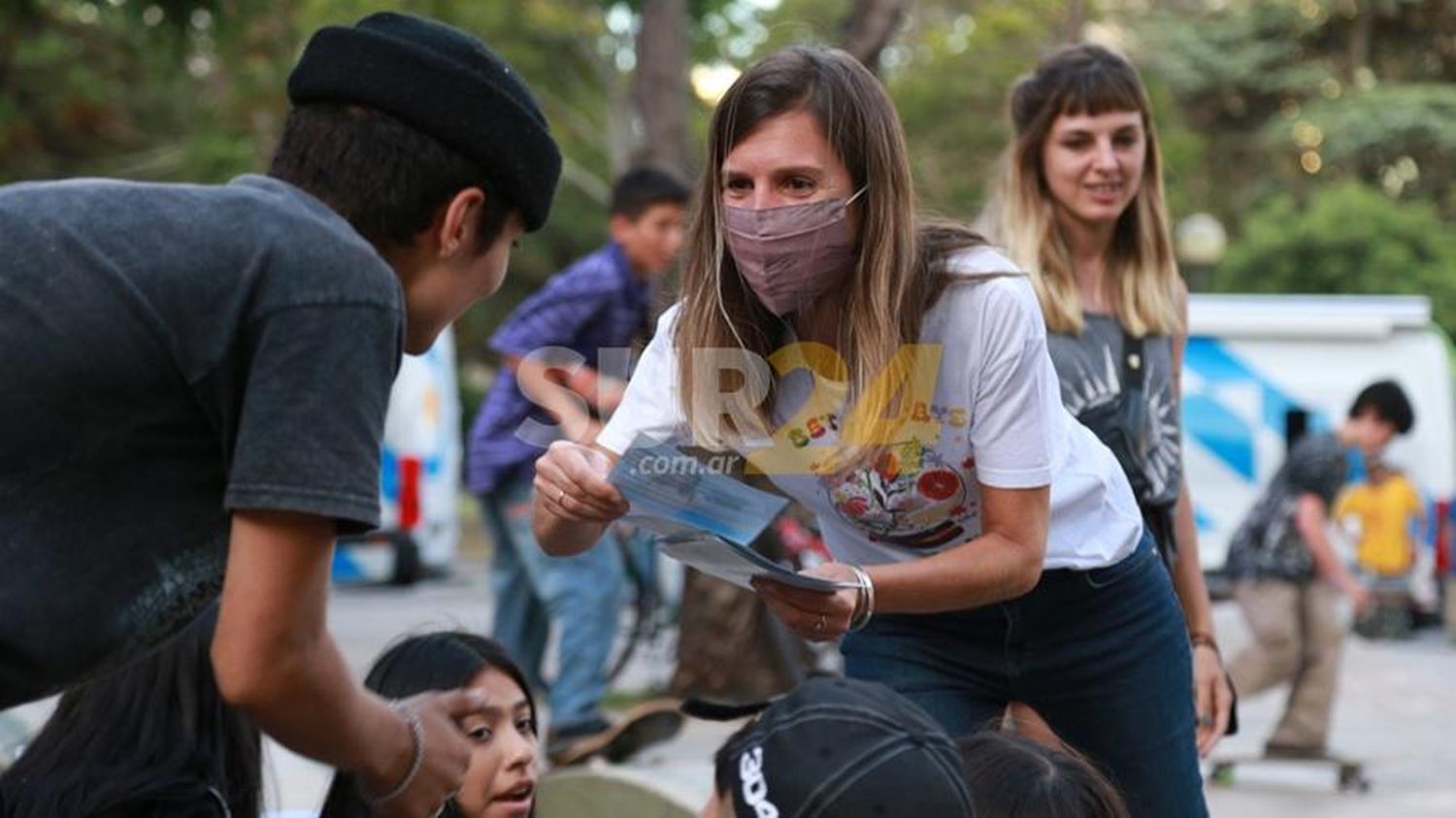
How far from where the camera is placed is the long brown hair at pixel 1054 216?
4195 millimetres

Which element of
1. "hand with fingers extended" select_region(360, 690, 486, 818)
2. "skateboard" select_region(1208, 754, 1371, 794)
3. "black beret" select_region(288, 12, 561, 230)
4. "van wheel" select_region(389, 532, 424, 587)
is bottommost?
"van wheel" select_region(389, 532, 424, 587)

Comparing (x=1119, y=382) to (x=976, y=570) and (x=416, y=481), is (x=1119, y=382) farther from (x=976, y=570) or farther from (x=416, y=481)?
(x=416, y=481)

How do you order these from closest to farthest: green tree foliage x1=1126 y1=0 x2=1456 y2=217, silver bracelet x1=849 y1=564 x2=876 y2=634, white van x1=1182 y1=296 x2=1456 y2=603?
silver bracelet x1=849 y1=564 x2=876 y2=634 < white van x1=1182 y1=296 x2=1456 y2=603 < green tree foliage x1=1126 y1=0 x2=1456 y2=217

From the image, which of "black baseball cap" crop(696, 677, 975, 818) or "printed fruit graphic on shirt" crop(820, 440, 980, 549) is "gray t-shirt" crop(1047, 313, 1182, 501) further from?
"black baseball cap" crop(696, 677, 975, 818)

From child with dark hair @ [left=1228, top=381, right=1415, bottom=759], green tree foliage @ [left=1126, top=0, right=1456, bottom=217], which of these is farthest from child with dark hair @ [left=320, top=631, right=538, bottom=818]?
green tree foliage @ [left=1126, top=0, right=1456, bottom=217]

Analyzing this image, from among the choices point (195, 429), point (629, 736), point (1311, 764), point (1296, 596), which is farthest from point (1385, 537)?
point (195, 429)

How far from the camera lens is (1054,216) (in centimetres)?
429

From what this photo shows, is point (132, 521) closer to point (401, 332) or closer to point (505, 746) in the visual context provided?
point (401, 332)

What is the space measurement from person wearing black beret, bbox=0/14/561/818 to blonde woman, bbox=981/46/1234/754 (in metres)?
1.90

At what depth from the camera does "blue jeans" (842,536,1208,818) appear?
3543 millimetres

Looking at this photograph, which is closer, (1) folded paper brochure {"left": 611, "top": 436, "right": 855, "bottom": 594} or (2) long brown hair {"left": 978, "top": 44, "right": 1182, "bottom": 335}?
(1) folded paper brochure {"left": 611, "top": 436, "right": 855, "bottom": 594}

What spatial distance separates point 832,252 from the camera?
315 centimetres

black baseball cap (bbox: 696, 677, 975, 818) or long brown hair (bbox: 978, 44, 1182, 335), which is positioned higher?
long brown hair (bbox: 978, 44, 1182, 335)

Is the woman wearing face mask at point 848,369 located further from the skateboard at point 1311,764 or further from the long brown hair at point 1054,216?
the skateboard at point 1311,764
